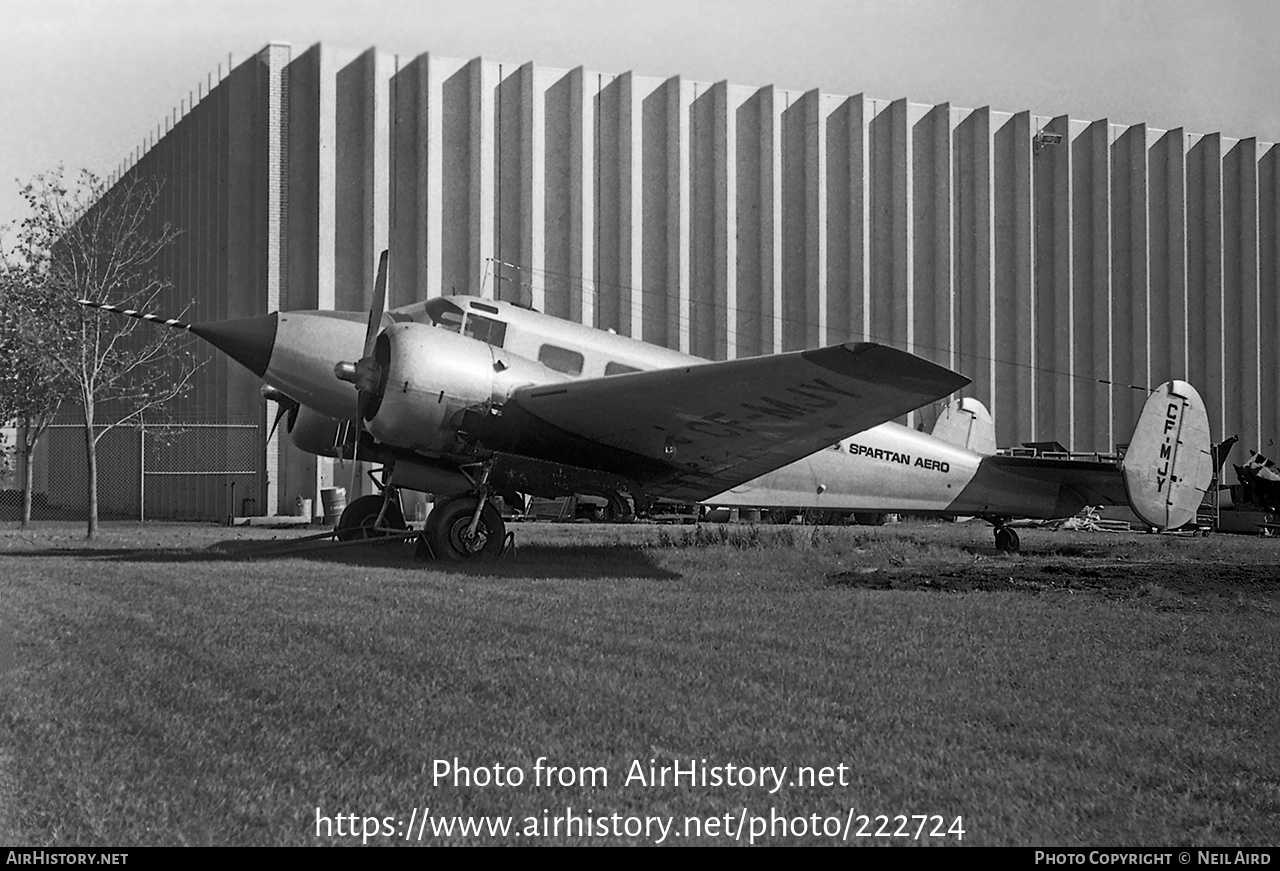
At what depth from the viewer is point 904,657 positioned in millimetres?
5816

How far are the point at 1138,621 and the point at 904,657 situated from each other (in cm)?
246

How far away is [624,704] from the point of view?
14.9 feet

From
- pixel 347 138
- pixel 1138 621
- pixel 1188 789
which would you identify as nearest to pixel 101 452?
pixel 347 138

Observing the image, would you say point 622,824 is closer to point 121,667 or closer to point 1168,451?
point 121,667

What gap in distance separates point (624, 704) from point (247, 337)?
8.11 m

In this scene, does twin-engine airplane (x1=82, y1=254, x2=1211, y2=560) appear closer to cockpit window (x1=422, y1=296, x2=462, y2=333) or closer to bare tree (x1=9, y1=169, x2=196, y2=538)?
cockpit window (x1=422, y1=296, x2=462, y2=333)

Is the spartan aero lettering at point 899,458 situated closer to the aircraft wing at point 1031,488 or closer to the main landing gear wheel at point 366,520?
the aircraft wing at point 1031,488

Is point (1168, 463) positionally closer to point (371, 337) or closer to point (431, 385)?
point (431, 385)

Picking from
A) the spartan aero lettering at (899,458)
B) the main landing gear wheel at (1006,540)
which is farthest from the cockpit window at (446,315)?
the main landing gear wheel at (1006,540)

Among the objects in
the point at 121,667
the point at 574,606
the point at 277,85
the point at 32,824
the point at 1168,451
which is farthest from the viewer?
the point at 1168,451

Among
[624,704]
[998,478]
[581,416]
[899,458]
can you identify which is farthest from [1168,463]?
[624,704]

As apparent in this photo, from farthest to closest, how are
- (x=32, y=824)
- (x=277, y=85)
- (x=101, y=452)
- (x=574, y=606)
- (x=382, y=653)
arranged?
(x=101, y=452) < (x=574, y=606) < (x=277, y=85) < (x=382, y=653) < (x=32, y=824)

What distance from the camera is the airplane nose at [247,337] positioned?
36.5 feet

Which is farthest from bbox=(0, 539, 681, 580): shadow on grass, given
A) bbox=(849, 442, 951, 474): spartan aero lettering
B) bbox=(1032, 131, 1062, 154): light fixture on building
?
bbox=(1032, 131, 1062, 154): light fixture on building
